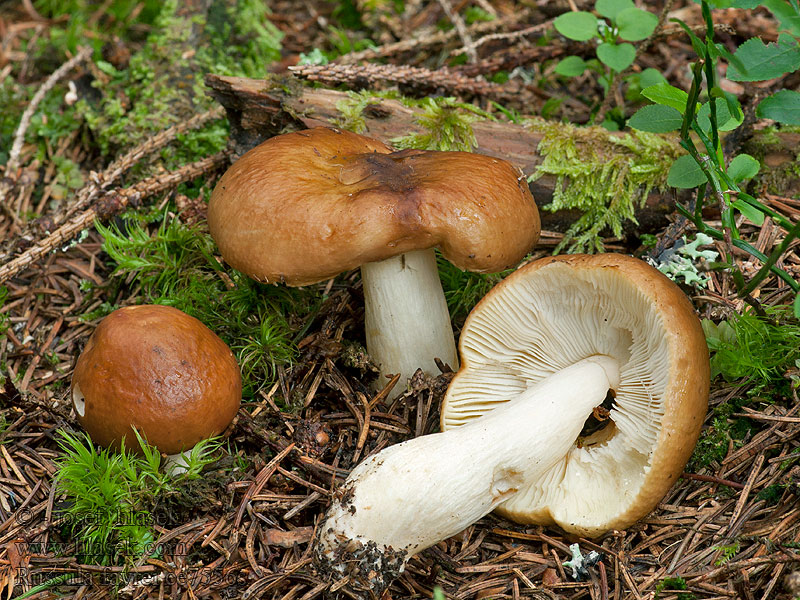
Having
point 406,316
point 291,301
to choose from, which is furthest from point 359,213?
point 291,301

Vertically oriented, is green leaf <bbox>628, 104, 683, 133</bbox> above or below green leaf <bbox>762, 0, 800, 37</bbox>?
below

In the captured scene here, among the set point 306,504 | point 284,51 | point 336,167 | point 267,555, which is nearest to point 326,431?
point 306,504

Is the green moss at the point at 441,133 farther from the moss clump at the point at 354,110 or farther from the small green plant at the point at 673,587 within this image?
the small green plant at the point at 673,587

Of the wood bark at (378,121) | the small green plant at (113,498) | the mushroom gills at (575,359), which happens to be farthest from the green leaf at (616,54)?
the small green plant at (113,498)

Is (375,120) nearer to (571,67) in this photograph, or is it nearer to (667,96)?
(571,67)

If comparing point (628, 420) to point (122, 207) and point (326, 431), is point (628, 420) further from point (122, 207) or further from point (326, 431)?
point (122, 207)

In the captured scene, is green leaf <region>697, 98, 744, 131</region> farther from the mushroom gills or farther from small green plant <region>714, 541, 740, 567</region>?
small green plant <region>714, 541, 740, 567</region>

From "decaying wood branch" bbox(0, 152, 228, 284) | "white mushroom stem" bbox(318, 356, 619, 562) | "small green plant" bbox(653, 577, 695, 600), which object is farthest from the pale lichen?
"decaying wood branch" bbox(0, 152, 228, 284)
